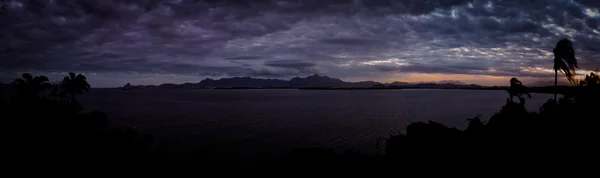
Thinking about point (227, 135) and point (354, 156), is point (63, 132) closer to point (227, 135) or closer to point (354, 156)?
point (227, 135)

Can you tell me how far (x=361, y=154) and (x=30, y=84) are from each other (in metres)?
51.8

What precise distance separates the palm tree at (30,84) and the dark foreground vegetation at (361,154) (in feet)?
26.4

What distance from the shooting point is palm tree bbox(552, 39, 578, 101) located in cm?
3809

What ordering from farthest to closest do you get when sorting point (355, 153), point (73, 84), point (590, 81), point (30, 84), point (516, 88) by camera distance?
point (73, 84) → point (30, 84) → point (516, 88) → point (590, 81) → point (355, 153)

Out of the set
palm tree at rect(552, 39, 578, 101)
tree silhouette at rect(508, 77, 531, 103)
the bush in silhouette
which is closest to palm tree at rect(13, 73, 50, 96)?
the bush in silhouette

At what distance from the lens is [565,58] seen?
126 feet

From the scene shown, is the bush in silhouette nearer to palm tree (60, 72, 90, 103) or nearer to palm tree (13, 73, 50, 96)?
palm tree (13, 73, 50, 96)

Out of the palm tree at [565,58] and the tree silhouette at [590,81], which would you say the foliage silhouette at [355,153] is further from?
the palm tree at [565,58]

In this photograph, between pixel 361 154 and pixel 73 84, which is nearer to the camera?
pixel 361 154

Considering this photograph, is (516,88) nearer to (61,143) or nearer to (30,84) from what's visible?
Answer: (61,143)

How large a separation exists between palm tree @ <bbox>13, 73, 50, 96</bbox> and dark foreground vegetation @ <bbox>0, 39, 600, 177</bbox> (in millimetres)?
8033

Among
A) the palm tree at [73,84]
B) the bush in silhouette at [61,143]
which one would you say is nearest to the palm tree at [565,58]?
the bush in silhouette at [61,143]

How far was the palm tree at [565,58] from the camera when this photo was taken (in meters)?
38.1

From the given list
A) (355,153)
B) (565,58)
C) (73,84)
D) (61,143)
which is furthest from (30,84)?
(565,58)
